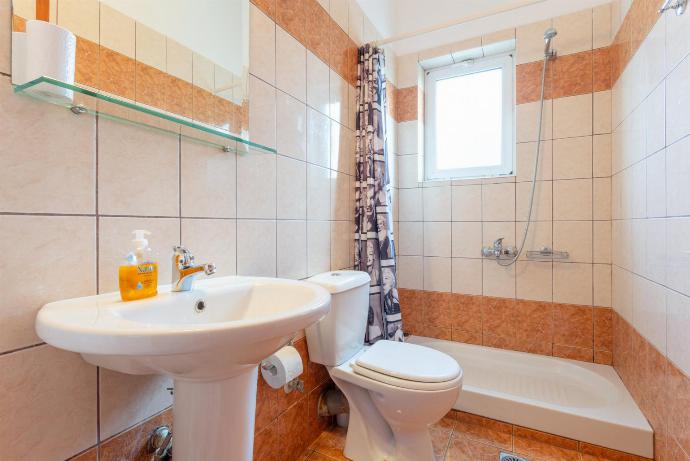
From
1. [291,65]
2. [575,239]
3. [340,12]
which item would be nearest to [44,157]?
[291,65]

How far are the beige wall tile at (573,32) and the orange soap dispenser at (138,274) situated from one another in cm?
236

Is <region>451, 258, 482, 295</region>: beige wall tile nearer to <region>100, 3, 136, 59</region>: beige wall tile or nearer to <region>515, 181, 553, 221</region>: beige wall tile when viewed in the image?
<region>515, 181, 553, 221</region>: beige wall tile

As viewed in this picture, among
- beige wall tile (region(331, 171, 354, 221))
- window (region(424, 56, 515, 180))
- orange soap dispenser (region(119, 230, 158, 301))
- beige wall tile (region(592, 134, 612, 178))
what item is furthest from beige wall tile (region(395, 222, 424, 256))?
orange soap dispenser (region(119, 230, 158, 301))

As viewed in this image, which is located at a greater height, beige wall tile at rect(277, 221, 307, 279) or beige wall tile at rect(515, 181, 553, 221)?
beige wall tile at rect(515, 181, 553, 221)

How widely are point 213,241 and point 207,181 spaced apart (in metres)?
0.19

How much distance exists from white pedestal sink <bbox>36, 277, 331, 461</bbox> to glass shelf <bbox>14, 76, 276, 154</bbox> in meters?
0.42

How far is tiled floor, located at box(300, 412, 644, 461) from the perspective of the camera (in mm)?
1410

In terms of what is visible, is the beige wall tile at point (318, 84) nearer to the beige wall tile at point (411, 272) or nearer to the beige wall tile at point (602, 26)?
the beige wall tile at point (411, 272)

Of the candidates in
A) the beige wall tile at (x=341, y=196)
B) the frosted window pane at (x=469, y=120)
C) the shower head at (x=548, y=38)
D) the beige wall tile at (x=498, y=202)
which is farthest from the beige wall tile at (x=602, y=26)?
the beige wall tile at (x=341, y=196)

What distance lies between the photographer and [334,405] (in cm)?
158

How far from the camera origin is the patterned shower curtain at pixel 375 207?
1.77 m

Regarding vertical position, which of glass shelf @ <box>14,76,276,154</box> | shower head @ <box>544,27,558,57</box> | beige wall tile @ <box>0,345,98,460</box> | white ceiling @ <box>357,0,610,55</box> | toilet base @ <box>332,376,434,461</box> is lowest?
toilet base @ <box>332,376,434,461</box>

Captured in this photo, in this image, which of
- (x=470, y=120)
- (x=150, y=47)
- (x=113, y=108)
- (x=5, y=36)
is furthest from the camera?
(x=470, y=120)

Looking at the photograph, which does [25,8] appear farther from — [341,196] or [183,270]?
[341,196]
